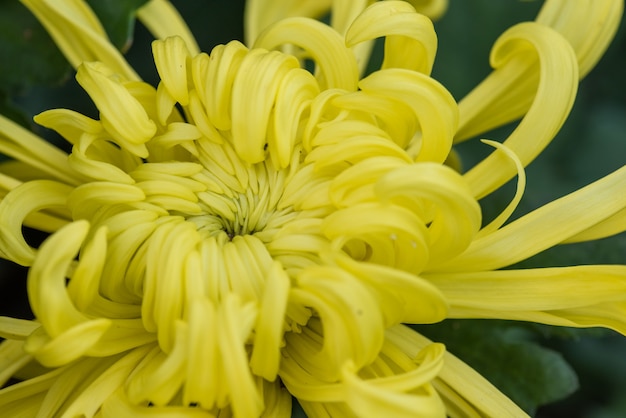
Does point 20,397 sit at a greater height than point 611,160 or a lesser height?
greater

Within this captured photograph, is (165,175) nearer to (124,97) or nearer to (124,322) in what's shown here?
(124,97)

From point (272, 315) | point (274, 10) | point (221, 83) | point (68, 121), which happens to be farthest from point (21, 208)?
point (274, 10)

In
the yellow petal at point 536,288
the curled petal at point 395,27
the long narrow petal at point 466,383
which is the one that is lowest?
the long narrow petal at point 466,383

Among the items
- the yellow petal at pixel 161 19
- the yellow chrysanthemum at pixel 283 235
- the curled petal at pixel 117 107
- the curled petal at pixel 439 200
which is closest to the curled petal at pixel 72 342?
the yellow chrysanthemum at pixel 283 235

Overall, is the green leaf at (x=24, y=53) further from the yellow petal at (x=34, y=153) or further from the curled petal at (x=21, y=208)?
the curled petal at (x=21, y=208)

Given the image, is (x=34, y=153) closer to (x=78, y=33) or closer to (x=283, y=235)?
(x=78, y=33)

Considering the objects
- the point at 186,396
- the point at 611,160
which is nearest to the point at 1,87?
the point at 186,396
